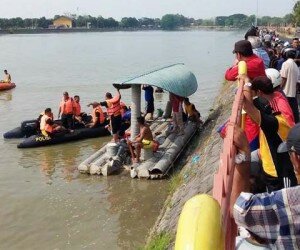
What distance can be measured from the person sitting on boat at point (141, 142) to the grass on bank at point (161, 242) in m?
4.47

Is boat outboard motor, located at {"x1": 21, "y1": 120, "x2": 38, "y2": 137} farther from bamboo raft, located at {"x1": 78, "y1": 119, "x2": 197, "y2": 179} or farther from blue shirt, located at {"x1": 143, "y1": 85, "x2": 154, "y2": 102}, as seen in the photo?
bamboo raft, located at {"x1": 78, "y1": 119, "x2": 197, "y2": 179}

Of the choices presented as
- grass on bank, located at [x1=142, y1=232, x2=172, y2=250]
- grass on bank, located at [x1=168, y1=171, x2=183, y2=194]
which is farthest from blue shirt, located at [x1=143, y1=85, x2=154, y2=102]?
grass on bank, located at [x1=142, y1=232, x2=172, y2=250]

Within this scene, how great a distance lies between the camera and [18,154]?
13867mm

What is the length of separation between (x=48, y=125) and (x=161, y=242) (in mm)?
9289

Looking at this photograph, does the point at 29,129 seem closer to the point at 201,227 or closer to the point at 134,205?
the point at 134,205

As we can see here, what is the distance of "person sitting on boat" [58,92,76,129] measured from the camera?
1518 cm

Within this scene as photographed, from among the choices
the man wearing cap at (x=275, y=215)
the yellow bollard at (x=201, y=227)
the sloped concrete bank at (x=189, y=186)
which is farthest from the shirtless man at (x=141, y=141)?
the yellow bollard at (x=201, y=227)

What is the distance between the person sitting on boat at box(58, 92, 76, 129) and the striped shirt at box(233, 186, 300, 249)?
13509 millimetres

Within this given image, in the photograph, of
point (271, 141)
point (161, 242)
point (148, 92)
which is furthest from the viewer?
point (148, 92)

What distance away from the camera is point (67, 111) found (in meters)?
15.2

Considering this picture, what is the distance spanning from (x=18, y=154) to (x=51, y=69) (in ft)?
101

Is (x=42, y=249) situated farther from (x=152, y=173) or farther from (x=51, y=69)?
(x=51, y=69)

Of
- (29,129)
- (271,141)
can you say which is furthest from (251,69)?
(29,129)

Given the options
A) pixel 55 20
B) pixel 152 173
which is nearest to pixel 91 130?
pixel 152 173
